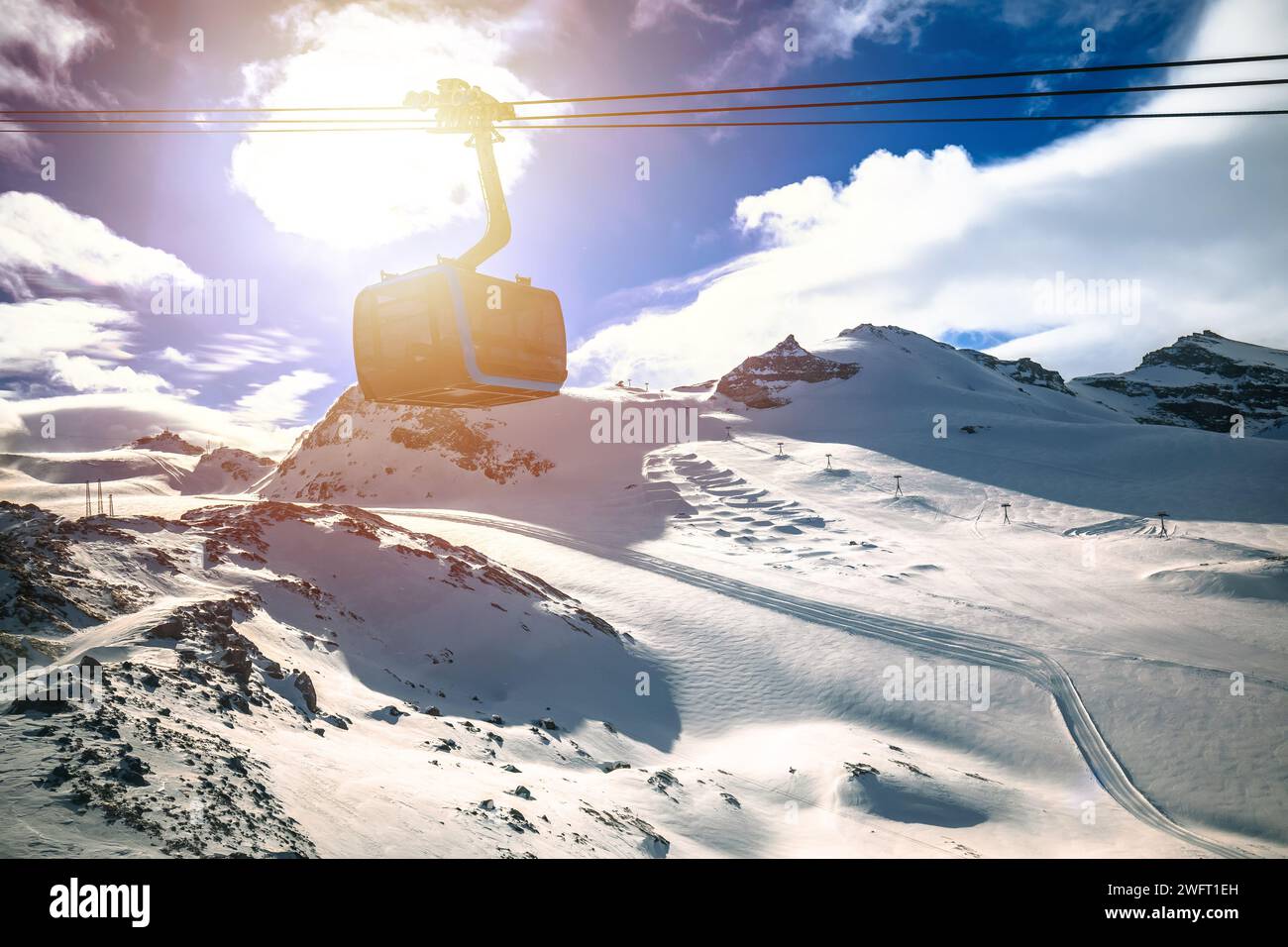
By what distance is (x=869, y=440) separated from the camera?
2955 inches

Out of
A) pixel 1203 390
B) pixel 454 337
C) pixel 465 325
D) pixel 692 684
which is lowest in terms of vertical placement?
pixel 692 684

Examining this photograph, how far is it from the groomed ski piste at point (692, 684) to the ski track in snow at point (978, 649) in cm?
15

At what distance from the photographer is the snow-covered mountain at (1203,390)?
143625mm

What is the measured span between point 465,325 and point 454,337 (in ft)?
0.66

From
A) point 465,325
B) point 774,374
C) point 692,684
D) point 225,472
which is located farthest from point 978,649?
point 225,472

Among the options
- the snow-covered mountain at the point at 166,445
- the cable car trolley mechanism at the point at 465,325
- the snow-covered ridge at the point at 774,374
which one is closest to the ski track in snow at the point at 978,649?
the cable car trolley mechanism at the point at 465,325

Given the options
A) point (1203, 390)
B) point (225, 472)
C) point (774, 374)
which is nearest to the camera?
point (225, 472)

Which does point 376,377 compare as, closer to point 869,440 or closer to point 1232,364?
point 869,440

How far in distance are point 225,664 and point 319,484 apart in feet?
224

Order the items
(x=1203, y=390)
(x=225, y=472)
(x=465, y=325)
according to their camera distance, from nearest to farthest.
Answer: (x=465, y=325), (x=225, y=472), (x=1203, y=390)

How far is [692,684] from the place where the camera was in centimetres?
2383

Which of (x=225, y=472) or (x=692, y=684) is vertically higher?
(x=225, y=472)

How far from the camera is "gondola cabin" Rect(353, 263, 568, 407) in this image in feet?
27.7

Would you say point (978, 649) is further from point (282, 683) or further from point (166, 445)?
point (166, 445)
